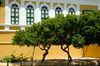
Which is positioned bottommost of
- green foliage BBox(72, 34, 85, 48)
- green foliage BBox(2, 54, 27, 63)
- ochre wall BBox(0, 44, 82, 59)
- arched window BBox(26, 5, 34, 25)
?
green foliage BBox(2, 54, 27, 63)

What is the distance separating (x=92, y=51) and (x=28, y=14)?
390 inches

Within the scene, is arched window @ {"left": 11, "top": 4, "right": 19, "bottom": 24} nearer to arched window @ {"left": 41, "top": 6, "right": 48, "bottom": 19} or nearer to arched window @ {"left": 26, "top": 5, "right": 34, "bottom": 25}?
arched window @ {"left": 26, "top": 5, "right": 34, "bottom": 25}

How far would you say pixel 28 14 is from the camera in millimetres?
25219

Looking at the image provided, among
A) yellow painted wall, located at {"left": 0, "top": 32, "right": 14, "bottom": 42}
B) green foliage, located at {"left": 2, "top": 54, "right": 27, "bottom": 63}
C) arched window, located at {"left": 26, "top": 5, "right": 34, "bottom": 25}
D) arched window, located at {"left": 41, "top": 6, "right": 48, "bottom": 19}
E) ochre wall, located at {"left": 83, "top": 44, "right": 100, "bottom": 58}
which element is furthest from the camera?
ochre wall, located at {"left": 83, "top": 44, "right": 100, "bottom": 58}

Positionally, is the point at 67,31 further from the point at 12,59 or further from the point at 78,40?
the point at 12,59

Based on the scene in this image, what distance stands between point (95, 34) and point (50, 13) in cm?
846

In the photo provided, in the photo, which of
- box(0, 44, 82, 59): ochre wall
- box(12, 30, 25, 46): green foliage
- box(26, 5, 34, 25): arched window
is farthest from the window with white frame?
box(12, 30, 25, 46): green foliage

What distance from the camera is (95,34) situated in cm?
1883

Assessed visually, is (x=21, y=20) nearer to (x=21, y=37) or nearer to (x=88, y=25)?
(x=21, y=37)

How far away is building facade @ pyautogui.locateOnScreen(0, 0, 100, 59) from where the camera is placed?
24.2m

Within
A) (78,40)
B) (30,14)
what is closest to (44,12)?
(30,14)

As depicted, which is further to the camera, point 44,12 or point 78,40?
point 44,12

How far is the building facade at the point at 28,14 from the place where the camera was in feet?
79.5

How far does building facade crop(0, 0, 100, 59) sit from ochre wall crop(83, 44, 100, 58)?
29 centimetres
